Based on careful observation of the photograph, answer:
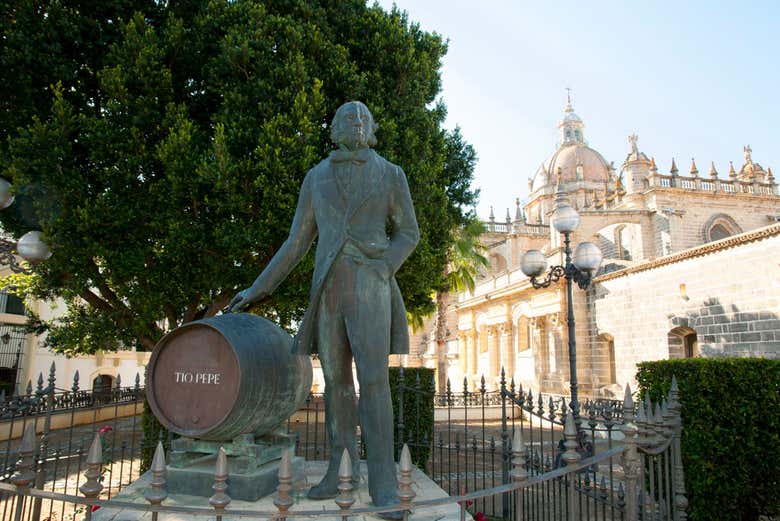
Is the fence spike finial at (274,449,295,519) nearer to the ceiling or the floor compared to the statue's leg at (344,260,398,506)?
nearer to the floor

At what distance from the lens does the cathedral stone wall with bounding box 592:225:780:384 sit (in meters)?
13.8

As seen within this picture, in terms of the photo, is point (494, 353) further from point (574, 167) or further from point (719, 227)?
point (574, 167)

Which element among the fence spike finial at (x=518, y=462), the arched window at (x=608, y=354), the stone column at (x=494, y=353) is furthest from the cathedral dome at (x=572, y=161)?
the fence spike finial at (x=518, y=462)

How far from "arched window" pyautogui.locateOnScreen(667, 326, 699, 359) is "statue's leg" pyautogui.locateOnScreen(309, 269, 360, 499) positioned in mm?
16737

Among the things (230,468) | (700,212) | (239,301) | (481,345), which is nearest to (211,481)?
(230,468)

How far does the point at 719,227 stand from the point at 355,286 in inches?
1289

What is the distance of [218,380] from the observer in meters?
3.36

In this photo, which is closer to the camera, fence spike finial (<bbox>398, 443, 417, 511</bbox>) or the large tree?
fence spike finial (<bbox>398, 443, 417, 511</bbox>)

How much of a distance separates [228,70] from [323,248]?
4923mm

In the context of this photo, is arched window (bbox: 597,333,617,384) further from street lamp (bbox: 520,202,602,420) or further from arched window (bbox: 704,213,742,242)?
arched window (bbox: 704,213,742,242)

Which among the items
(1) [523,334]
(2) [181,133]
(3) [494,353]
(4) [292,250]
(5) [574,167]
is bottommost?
(3) [494,353]

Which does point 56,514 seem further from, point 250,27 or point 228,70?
point 250,27

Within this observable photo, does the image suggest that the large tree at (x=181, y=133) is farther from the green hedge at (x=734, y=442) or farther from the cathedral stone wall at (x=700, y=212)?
the cathedral stone wall at (x=700, y=212)

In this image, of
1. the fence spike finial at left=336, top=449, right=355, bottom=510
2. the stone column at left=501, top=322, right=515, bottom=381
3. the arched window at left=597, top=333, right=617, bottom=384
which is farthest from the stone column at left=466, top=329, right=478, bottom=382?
the fence spike finial at left=336, top=449, right=355, bottom=510
